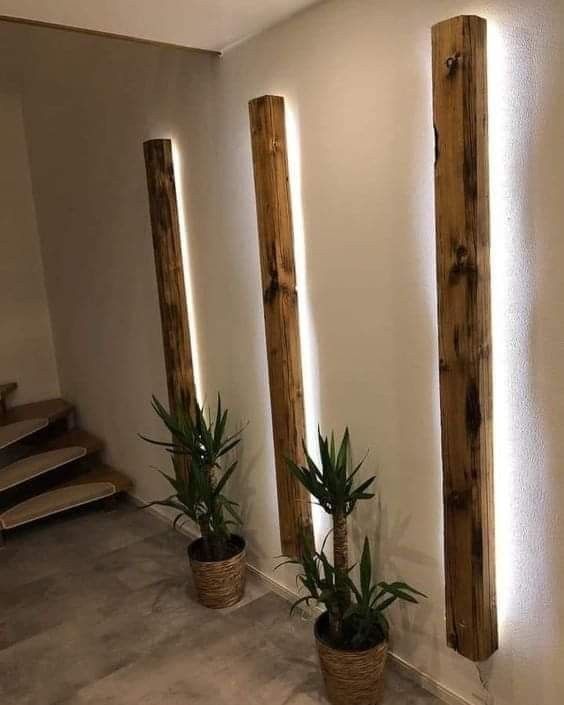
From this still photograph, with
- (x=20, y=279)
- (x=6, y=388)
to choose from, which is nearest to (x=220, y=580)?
(x=6, y=388)

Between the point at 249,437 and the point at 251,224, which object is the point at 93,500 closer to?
the point at 249,437

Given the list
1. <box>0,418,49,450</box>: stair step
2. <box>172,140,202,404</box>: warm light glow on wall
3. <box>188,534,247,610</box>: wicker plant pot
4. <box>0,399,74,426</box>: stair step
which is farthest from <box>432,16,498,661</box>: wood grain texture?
<box>0,399,74,426</box>: stair step

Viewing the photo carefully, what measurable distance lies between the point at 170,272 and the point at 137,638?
4.80 feet

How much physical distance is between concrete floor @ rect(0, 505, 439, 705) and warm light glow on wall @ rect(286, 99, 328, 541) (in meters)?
0.48

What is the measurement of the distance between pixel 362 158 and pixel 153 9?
0.76 meters

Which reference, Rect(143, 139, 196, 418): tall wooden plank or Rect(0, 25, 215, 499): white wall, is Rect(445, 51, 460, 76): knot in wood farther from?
Rect(143, 139, 196, 418): tall wooden plank

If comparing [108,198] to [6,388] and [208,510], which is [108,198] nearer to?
[6,388]

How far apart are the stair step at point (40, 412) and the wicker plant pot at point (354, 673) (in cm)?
256

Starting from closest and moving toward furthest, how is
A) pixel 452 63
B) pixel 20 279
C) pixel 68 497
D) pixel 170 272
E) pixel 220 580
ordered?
pixel 452 63
pixel 220 580
pixel 170 272
pixel 68 497
pixel 20 279

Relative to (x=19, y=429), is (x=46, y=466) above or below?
below

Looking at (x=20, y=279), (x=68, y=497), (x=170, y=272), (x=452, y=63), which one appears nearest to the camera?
(x=452, y=63)

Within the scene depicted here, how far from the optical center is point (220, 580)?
8.64 ft

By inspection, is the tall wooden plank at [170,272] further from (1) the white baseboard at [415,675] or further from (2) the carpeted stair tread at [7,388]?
(2) the carpeted stair tread at [7,388]

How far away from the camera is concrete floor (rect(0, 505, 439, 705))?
2.22 meters
